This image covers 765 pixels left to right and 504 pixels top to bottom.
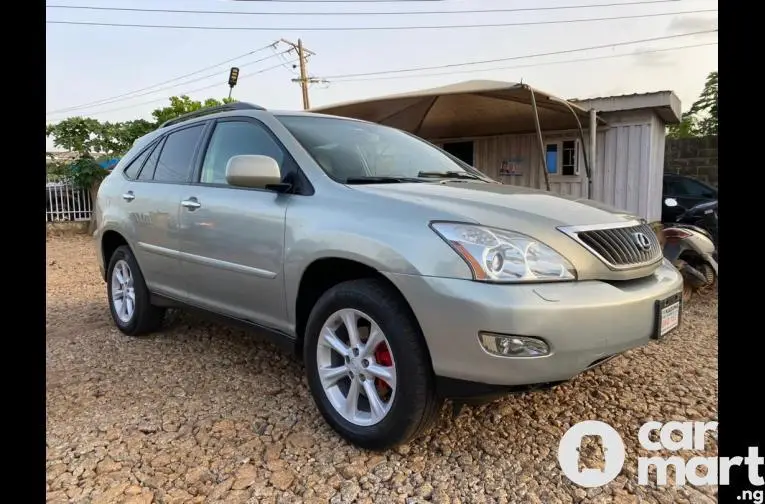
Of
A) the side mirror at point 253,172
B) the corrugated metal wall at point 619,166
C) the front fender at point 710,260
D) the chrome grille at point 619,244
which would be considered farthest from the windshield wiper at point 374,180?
the corrugated metal wall at point 619,166

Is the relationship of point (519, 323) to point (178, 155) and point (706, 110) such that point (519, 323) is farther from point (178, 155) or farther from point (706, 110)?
point (706, 110)

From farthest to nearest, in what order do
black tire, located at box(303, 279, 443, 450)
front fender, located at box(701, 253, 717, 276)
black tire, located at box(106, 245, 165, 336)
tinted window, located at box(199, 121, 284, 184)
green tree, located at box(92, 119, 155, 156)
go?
1. green tree, located at box(92, 119, 155, 156)
2. front fender, located at box(701, 253, 717, 276)
3. black tire, located at box(106, 245, 165, 336)
4. tinted window, located at box(199, 121, 284, 184)
5. black tire, located at box(303, 279, 443, 450)

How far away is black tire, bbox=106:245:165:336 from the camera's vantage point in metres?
4.08

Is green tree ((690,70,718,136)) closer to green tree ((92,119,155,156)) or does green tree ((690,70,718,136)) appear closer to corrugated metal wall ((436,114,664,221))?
corrugated metal wall ((436,114,664,221))

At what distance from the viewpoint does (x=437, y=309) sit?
6.92 feet

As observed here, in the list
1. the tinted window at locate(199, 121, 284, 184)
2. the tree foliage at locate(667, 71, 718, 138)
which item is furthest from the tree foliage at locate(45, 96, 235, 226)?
the tree foliage at locate(667, 71, 718, 138)

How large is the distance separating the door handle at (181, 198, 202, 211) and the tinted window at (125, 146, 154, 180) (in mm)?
1054

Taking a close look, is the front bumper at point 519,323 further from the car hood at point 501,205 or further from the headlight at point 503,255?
the car hood at point 501,205

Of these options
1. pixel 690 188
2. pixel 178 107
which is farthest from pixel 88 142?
pixel 690 188

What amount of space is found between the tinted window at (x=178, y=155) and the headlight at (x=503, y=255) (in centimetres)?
225

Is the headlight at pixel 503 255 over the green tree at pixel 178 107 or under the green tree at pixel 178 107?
under

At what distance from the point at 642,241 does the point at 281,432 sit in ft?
6.62

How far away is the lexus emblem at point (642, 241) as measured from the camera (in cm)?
256
